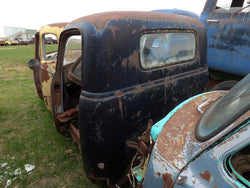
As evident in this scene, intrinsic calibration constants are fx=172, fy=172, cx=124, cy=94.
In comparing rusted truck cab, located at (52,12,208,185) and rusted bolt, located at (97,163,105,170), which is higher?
rusted truck cab, located at (52,12,208,185)

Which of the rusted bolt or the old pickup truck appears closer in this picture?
the old pickup truck

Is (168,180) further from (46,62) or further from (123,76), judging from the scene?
(46,62)

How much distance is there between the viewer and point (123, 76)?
5.57 ft

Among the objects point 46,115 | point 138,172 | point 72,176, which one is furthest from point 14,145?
point 138,172

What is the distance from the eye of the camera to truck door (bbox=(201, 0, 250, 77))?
9.38 ft

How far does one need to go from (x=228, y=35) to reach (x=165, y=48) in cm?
175

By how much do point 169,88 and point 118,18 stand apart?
1.00 m

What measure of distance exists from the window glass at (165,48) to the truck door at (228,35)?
45.1 inches

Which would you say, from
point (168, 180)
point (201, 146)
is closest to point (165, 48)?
point (201, 146)

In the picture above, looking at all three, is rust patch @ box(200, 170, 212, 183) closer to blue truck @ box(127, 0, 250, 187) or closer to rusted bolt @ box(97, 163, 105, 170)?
blue truck @ box(127, 0, 250, 187)

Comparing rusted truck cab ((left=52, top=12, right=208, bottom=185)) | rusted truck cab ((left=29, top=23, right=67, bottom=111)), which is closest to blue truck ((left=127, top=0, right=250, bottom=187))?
rusted truck cab ((left=52, top=12, right=208, bottom=185))

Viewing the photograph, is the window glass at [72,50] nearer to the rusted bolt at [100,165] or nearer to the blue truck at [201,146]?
the rusted bolt at [100,165]

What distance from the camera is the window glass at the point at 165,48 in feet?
6.06

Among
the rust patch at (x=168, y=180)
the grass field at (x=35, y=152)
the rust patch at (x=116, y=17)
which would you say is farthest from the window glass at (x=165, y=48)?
the grass field at (x=35, y=152)
